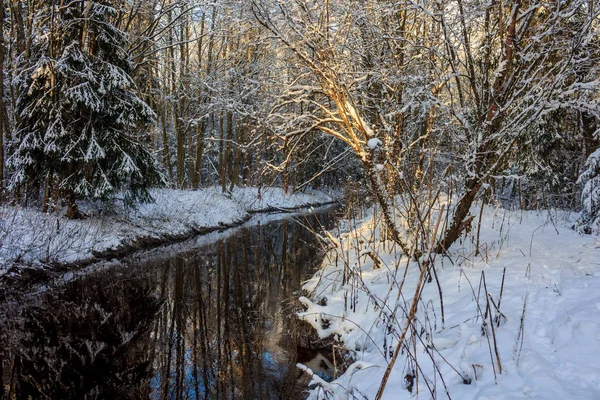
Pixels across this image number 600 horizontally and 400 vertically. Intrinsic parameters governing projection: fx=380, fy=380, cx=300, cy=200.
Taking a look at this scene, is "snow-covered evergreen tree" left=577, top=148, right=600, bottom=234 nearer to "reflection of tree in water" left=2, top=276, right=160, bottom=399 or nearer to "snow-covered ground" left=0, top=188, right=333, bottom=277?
"snow-covered ground" left=0, top=188, right=333, bottom=277

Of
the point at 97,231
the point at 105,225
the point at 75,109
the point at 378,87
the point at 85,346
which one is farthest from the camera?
the point at 105,225

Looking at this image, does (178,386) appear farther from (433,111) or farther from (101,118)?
(101,118)

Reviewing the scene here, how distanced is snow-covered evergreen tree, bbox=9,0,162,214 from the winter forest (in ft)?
0.20

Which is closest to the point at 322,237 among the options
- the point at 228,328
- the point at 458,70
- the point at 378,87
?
the point at 228,328

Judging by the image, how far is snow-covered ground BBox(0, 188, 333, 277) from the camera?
7.42m

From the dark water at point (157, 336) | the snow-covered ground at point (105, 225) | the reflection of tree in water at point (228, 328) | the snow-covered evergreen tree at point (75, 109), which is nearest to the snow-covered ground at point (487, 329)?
the reflection of tree in water at point (228, 328)

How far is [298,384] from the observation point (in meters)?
4.03

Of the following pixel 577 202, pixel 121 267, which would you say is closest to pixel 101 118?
pixel 121 267

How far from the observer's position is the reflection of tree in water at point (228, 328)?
13.2ft

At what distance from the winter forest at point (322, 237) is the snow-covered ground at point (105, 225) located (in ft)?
0.28

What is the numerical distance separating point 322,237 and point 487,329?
3.34 metres

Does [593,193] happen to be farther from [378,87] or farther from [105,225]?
[105,225]

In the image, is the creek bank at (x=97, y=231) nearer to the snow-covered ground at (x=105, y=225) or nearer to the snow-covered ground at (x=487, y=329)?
the snow-covered ground at (x=105, y=225)

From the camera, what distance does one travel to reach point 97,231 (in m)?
9.98
